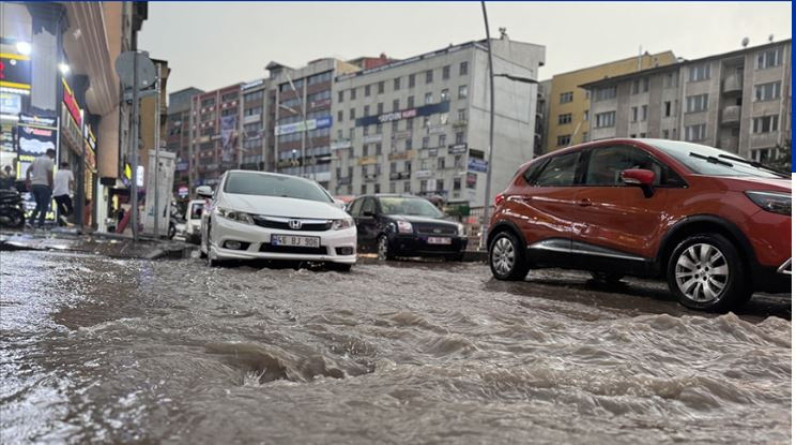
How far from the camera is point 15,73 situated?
1440 centimetres

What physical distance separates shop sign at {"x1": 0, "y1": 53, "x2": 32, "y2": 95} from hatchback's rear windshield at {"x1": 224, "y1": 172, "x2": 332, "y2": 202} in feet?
31.3

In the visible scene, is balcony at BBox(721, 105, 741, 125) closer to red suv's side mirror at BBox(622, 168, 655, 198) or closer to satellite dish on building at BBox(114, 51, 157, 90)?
satellite dish on building at BBox(114, 51, 157, 90)

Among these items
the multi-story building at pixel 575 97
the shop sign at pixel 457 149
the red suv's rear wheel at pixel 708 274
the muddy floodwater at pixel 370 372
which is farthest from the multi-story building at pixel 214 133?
the muddy floodwater at pixel 370 372

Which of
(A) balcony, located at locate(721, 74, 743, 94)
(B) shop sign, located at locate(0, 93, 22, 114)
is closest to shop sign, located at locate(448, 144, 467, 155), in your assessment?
(A) balcony, located at locate(721, 74, 743, 94)

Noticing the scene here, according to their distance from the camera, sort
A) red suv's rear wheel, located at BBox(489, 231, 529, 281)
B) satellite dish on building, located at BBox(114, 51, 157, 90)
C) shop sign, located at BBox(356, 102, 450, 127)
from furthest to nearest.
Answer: shop sign, located at BBox(356, 102, 450, 127) < satellite dish on building, located at BBox(114, 51, 157, 90) < red suv's rear wheel, located at BBox(489, 231, 529, 281)

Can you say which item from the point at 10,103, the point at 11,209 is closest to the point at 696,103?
the point at 10,103

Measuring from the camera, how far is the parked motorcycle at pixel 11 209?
475 inches

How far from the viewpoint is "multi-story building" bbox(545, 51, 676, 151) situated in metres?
64.0

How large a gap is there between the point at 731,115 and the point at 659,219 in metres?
52.3

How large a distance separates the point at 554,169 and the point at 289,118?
276ft

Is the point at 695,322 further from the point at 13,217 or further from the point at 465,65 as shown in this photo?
the point at 465,65

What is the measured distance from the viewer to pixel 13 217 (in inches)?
481

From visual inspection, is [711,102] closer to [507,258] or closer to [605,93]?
[605,93]

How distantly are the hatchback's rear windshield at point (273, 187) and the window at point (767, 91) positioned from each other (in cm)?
5011
